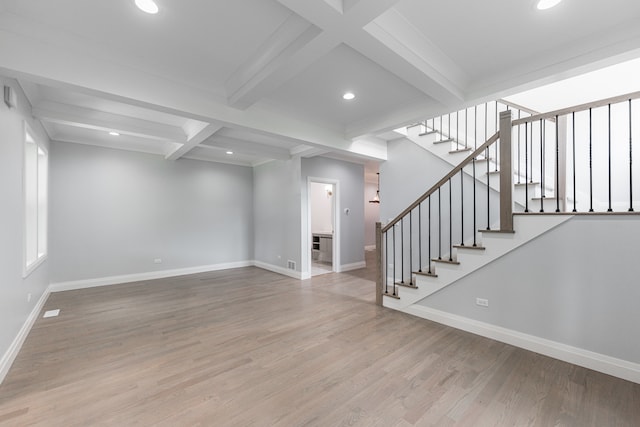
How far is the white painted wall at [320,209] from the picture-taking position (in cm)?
941

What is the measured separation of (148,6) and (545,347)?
14.5ft

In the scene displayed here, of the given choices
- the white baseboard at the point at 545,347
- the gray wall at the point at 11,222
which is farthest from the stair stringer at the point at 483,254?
the gray wall at the point at 11,222

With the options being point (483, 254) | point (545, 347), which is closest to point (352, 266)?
point (483, 254)

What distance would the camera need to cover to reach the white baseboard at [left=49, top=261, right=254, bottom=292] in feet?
15.9

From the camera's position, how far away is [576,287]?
249 centimetres

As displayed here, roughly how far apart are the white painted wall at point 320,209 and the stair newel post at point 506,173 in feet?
21.9

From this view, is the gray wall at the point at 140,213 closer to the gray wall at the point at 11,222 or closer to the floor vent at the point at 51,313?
the floor vent at the point at 51,313

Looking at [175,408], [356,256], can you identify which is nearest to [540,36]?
[175,408]

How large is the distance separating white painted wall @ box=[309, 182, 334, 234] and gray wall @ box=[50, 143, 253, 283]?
2.74 meters

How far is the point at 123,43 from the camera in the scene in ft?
7.37

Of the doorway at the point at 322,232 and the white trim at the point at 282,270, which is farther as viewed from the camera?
the doorway at the point at 322,232

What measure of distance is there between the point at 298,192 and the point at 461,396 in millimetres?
4480

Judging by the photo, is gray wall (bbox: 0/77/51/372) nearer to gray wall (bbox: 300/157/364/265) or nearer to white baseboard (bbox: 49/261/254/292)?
white baseboard (bbox: 49/261/254/292)

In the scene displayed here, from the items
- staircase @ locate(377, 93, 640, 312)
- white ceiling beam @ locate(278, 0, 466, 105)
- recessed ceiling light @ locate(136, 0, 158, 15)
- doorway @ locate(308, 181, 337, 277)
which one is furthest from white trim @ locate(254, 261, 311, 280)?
recessed ceiling light @ locate(136, 0, 158, 15)
